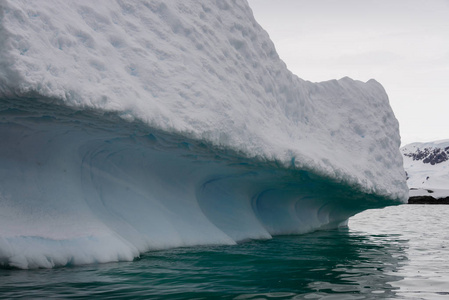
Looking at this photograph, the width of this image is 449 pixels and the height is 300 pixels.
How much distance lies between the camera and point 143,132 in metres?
4.64

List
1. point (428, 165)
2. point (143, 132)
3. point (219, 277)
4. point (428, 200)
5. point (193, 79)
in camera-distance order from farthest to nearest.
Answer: point (428, 165)
point (428, 200)
point (193, 79)
point (143, 132)
point (219, 277)

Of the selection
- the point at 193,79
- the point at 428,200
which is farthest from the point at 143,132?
the point at 428,200

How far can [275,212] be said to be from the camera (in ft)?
28.4

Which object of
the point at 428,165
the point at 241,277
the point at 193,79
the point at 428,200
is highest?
the point at 193,79

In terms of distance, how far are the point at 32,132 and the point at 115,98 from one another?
3.10 ft

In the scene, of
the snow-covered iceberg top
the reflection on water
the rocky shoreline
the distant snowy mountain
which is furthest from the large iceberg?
the distant snowy mountain

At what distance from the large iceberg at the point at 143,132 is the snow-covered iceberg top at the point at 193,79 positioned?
15 millimetres

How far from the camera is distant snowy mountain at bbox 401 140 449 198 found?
11488cm

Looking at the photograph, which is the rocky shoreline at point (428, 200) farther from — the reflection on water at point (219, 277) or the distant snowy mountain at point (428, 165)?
the reflection on water at point (219, 277)

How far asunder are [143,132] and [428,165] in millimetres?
150652

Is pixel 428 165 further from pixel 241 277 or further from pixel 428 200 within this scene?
pixel 241 277

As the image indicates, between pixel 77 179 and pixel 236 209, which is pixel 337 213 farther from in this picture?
pixel 77 179

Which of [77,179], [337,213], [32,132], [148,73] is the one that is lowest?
[337,213]

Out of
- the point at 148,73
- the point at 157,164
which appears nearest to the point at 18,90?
the point at 148,73
